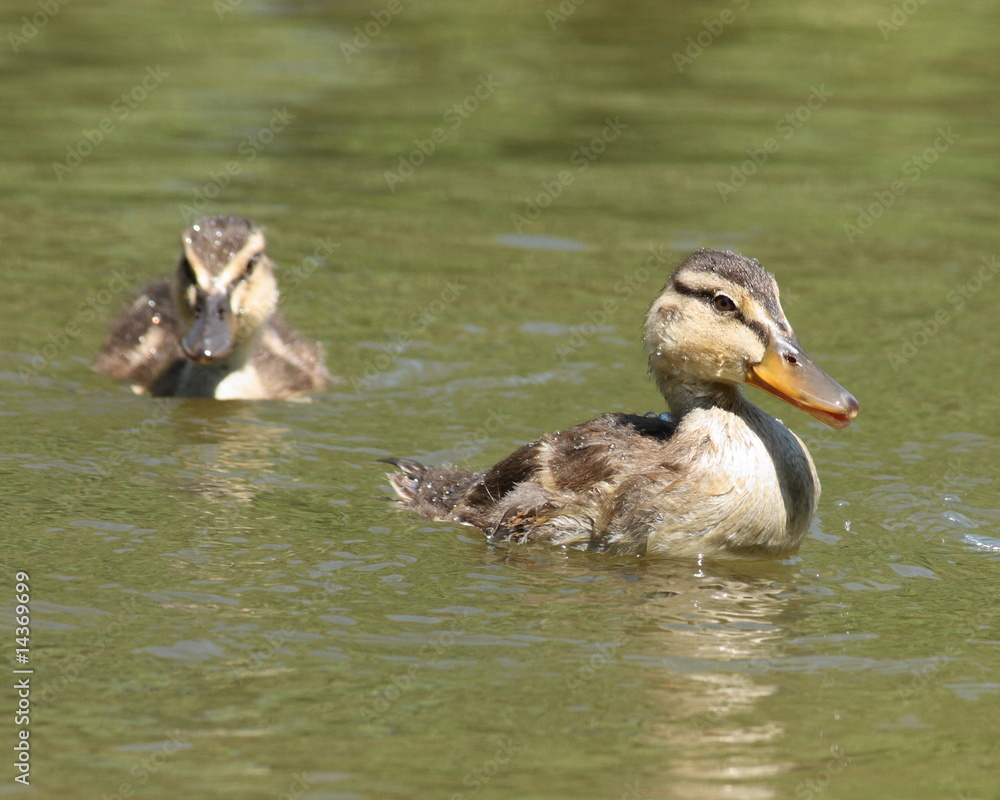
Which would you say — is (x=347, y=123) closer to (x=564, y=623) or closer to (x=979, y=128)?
(x=979, y=128)

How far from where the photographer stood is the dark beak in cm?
918

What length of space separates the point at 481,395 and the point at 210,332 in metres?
1.67

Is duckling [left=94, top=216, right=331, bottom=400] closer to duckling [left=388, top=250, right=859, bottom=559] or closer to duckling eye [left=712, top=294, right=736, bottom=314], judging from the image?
duckling [left=388, top=250, right=859, bottom=559]

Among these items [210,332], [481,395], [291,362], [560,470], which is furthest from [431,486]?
[291,362]

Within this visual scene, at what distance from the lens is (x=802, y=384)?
270 inches

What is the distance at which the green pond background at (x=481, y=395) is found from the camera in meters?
5.29

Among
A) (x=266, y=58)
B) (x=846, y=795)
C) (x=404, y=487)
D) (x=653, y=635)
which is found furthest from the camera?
(x=266, y=58)

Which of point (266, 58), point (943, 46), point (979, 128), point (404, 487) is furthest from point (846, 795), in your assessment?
point (943, 46)

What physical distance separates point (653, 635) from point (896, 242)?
278 inches

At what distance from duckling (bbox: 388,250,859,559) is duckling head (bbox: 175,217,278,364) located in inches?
104

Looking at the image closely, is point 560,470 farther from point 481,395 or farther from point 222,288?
point 222,288

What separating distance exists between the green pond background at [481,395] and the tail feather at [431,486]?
0.20 meters

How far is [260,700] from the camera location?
5418 mm

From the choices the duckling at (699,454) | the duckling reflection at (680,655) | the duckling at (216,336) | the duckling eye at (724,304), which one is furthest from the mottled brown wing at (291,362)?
the duckling eye at (724,304)
